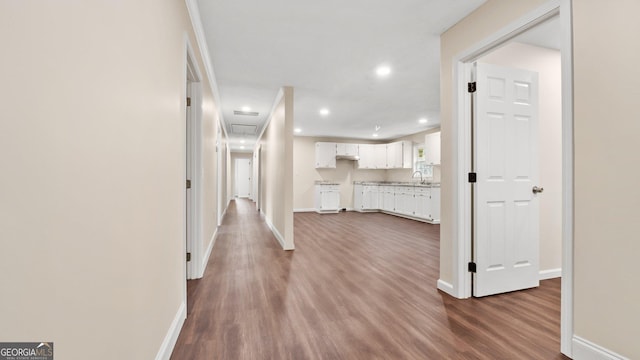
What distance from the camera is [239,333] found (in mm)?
1837

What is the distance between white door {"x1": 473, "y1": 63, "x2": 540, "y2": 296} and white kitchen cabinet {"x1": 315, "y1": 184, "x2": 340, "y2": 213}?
6159 mm

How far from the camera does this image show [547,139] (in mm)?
2832

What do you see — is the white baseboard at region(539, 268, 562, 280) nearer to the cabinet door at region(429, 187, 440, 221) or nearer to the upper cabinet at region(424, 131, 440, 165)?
the cabinet door at region(429, 187, 440, 221)

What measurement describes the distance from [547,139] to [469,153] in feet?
3.67

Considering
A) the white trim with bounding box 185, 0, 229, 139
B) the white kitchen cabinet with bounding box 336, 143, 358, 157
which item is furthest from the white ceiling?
the white kitchen cabinet with bounding box 336, 143, 358, 157

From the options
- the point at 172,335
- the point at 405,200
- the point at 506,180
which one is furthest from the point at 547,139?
the point at 405,200

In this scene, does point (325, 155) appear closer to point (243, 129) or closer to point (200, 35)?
point (243, 129)

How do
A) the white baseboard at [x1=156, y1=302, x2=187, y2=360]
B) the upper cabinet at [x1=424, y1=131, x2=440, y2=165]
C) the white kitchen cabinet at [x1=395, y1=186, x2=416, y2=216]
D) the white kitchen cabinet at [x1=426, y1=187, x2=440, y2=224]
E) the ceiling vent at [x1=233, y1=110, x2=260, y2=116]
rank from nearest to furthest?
1. the white baseboard at [x1=156, y1=302, x2=187, y2=360]
2. the ceiling vent at [x1=233, y1=110, x2=260, y2=116]
3. the white kitchen cabinet at [x1=426, y1=187, x2=440, y2=224]
4. the upper cabinet at [x1=424, y1=131, x2=440, y2=165]
5. the white kitchen cabinet at [x1=395, y1=186, x2=416, y2=216]

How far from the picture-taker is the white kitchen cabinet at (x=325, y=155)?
8.77m

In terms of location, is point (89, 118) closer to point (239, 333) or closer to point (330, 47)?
point (239, 333)

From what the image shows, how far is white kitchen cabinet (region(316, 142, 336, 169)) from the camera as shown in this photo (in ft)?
28.8

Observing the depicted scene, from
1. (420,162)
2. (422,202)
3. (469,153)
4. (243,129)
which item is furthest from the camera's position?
(420,162)

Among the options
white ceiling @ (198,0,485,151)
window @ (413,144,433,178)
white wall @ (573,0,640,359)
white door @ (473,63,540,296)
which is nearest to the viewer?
white wall @ (573,0,640,359)
